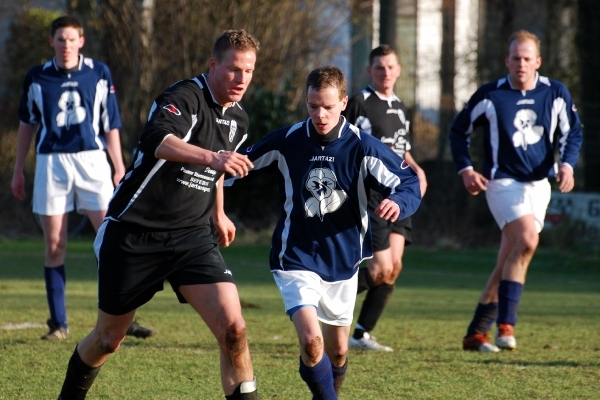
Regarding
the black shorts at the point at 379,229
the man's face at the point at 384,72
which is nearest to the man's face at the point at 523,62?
the man's face at the point at 384,72

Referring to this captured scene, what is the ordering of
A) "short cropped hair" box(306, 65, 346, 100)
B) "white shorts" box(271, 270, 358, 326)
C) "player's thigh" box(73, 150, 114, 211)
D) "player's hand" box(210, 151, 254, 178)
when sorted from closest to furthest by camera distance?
"player's hand" box(210, 151, 254, 178), "white shorts" box(271, 270, 358, 326), "short cropped hair" box(306, 65, 346, 100), "player's thigh" box(73, 150, 114, 211)

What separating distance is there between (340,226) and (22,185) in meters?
3.23

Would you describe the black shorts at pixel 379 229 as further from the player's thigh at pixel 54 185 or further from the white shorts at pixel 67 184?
the player's thigh at pixel 54 185

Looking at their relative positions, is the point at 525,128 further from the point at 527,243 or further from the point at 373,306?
the point at 373,306

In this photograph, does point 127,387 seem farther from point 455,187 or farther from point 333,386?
point 455,187

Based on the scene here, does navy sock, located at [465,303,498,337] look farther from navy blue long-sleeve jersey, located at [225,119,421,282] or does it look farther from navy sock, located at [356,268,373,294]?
navy blue long-sleeve jersey, located at [225,119,421,282]

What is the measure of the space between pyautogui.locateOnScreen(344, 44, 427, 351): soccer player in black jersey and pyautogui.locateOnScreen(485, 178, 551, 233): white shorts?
21.9 inches

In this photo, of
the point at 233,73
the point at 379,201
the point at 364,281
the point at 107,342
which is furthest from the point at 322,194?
the point at 364,281

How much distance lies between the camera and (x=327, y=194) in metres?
4.96

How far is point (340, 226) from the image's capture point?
4.98 meters

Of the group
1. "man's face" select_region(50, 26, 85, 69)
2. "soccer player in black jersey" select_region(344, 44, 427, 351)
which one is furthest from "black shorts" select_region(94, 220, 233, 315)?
"man's face" select_region(50, 26, 85, 69)

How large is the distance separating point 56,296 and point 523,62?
12.2 feet

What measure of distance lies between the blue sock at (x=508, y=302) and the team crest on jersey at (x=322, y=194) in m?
2.42

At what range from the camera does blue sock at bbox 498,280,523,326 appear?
691 cm
